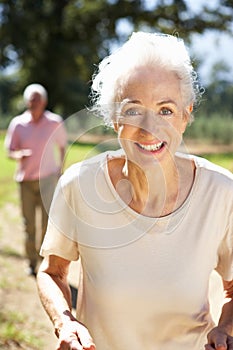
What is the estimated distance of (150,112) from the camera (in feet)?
5.47

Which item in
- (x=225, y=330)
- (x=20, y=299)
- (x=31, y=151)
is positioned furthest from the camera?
(x=31, y=151)

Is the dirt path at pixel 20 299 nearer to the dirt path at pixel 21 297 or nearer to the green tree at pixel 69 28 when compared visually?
the dirt path at pixel 21 297

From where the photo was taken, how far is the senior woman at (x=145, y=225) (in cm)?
168

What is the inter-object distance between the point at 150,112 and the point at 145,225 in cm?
33

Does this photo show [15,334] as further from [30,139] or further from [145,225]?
[145,225]

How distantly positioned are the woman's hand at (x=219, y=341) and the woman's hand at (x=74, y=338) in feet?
1.03

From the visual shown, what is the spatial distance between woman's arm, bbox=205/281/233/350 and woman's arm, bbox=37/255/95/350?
0.32m

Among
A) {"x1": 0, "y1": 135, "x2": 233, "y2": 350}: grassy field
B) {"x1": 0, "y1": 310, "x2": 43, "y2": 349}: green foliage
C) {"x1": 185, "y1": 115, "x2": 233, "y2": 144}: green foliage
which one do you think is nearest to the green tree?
{"x1": 185, "y1": 115, "x2": 233, "y2": 144}: green foliage

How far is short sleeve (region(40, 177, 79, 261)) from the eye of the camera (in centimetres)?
176

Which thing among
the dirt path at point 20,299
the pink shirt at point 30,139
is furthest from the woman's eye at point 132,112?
the pink shirt at point 30,139

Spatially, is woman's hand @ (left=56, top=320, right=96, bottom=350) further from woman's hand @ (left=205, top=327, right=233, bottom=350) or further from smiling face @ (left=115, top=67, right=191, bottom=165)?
smiling face @ (left=115, top=67, right=191, bottom=165)

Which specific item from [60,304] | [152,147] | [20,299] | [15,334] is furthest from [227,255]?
[20,299]

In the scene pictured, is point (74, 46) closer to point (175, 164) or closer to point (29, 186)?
point (29, 186)

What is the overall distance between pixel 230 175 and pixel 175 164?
0.17 metres
